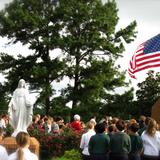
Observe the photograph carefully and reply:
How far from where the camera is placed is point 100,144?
14.4m

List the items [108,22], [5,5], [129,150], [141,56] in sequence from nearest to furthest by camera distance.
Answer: [129,150] < [141,56] < [108,22] < [5,5]

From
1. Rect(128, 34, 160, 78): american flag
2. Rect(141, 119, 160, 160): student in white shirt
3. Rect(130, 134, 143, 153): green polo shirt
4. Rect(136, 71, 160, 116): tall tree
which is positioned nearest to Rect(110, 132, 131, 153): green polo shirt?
Rect(130, 134, 143, 153): green polo shirt

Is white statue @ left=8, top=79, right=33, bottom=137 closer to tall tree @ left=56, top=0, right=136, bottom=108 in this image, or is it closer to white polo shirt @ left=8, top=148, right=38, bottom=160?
white polo shirt @ left=8, top=148, right=38, bottom=160

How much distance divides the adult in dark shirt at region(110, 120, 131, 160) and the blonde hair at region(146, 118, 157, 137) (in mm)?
499

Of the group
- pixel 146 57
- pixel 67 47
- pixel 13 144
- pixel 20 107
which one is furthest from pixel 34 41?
pixel 13 144

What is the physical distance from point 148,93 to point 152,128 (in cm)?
3533

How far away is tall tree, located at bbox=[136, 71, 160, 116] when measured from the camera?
49031 millimetres

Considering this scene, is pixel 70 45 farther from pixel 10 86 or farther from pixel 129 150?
pixel 129 150

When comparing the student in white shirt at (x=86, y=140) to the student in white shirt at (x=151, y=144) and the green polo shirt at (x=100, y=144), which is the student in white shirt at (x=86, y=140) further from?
the student in white shirt at (x=151, y=144)

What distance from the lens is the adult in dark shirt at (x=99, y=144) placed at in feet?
47.1

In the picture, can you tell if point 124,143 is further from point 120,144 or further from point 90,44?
point 90,44

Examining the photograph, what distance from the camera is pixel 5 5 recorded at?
56594mm

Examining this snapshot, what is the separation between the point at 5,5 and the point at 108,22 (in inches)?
375

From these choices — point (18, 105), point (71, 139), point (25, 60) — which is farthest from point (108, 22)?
point (18, 105)
